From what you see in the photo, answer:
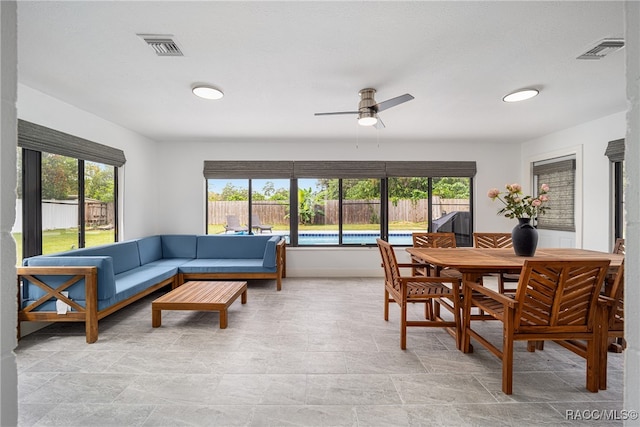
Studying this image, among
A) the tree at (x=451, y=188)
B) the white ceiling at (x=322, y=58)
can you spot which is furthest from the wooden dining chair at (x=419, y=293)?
the tree at (x=451, y=188)

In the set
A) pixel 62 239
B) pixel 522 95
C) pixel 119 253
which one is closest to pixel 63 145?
pixel 62 239

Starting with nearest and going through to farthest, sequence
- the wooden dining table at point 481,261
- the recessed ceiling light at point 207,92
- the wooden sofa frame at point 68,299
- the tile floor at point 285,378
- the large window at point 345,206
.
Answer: the tile floor at point 285,378, the wooden dining table at point 481,261, the wooden sofa frame at point 68,299, the recessed ceiling light at point 207,92, the large window at point 345,206

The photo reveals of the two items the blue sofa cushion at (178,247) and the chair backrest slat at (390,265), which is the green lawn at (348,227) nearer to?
the blue sofa cushion at (178,247)

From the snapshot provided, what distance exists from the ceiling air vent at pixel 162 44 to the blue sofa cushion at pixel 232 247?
10.8ft

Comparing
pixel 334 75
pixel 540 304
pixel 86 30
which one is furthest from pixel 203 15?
pixel 540 304

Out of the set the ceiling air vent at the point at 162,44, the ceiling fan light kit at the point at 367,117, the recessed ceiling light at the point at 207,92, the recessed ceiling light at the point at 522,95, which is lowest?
the ceiling fan light kit at the point at 367,117

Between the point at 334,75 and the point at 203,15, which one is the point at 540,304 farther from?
the point at 203,15

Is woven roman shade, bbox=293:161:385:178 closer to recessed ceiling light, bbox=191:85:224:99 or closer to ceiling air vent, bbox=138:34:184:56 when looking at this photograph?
recessed ceiling light, bbox=191:85:224:99

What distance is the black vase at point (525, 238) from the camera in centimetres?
280

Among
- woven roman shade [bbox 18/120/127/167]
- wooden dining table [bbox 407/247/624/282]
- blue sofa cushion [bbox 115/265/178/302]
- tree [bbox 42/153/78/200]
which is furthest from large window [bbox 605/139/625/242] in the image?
tree [bbox 42/153/78/200]

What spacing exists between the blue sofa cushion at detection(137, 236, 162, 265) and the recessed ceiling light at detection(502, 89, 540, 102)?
16.7 ft

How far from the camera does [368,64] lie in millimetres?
2535

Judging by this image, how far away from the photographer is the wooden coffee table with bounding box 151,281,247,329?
3.05 m

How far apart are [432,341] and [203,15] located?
315 centimetres
